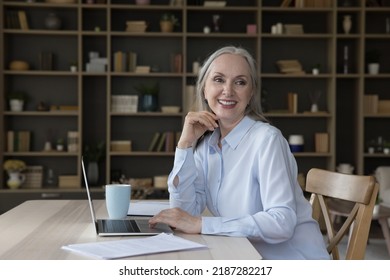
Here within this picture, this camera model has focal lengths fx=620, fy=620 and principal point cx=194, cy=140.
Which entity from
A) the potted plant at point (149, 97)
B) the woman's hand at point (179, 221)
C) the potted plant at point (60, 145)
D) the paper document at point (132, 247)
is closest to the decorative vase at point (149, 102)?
the potted plant at point (149, 97)

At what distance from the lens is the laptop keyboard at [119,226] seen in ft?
4.92

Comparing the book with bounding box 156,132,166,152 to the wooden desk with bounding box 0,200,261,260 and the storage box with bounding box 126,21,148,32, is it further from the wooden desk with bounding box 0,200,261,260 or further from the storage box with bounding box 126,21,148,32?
the wooden desk with bounding box 0,200,261,260

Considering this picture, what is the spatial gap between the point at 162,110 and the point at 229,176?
13.6ft

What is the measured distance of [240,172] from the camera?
1771 mm

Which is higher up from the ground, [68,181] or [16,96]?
[16,96]

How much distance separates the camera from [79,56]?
5.72 metres

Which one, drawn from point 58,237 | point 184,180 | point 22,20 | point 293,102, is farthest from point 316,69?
point 58,237

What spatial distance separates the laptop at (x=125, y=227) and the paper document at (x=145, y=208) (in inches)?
6.7

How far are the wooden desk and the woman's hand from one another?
25 mm

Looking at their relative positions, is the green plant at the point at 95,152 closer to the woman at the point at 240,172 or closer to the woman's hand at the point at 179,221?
the woman at the point at 240,172

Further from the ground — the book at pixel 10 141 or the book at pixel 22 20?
the book at pixel 22 20

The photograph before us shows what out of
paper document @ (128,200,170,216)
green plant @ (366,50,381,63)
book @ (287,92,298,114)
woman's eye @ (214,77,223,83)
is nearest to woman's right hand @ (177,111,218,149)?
woman's eye @ (214,77,223,83)

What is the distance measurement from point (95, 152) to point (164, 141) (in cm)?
66

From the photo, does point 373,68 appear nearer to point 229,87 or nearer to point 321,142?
point 321,142
